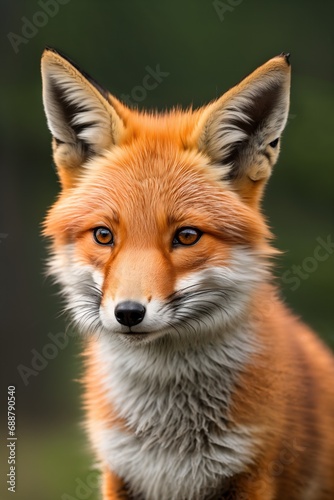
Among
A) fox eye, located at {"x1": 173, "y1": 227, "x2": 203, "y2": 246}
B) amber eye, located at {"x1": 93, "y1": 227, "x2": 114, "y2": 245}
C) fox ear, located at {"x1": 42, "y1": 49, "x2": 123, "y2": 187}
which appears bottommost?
amber eye, located at {"x1": 93, "y1": 227, "x2": 114, "y2": 245}

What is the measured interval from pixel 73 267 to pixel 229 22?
186 cm

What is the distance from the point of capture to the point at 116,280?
2328mm

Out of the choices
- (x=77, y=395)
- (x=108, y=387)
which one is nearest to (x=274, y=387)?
(x=108, y=387)

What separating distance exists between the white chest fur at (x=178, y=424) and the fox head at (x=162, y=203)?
0.12 metres

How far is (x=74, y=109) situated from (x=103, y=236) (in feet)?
1.71

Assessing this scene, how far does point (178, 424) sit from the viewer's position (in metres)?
2.62

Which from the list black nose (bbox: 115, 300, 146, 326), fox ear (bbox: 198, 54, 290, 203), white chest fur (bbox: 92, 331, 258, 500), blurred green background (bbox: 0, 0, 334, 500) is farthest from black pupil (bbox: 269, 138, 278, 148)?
blurred green background (bbox: 0, 0, 334, 500)

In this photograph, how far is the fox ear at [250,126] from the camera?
251cm

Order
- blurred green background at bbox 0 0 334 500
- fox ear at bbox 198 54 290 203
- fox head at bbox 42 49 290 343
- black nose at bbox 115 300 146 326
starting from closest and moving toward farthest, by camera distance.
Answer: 1. black nose at bbox 115 300 146 326
2. fox head at bbox 42 49 290 343
3. fox ear at bbox 198 54 290 203
4. blurred green background at bbox 0 0 334 500

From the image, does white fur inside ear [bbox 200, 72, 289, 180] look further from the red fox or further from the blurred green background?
the blurred green background

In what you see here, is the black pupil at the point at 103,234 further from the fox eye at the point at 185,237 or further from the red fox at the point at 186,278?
the fox eye at the point at 185,237

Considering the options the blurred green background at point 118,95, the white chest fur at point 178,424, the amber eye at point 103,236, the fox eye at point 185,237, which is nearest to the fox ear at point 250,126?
the fox eye at point 185,237

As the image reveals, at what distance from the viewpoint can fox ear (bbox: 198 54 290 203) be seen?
2514 mm

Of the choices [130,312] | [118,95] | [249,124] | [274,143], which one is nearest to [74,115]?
[249,124]
